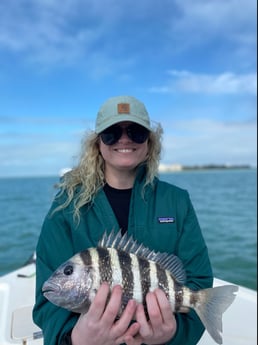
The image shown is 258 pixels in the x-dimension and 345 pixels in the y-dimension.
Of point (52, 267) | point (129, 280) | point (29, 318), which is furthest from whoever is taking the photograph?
point (29, 318)

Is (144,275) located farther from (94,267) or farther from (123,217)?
(123,217)

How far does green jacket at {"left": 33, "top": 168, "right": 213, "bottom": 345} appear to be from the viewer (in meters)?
1.86

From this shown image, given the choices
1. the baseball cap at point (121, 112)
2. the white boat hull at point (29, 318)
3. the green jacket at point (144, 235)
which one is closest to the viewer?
the green jacket at point (144, 235)

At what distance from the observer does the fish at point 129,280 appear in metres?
1.57

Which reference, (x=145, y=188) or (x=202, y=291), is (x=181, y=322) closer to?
(x=202, y=291)

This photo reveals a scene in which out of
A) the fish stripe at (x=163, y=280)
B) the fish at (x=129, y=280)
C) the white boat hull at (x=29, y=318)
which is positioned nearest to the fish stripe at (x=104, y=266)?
the fish at (x=129, y=280)

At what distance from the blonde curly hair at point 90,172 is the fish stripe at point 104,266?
0.38 metres

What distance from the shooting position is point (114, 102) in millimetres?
2082

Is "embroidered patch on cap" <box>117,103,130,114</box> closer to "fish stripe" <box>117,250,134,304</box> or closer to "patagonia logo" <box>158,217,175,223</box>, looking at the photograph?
"patagonia logo" <box>158,217,175,223</box>

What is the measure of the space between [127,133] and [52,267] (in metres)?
0.91

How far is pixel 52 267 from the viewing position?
1.88 meters

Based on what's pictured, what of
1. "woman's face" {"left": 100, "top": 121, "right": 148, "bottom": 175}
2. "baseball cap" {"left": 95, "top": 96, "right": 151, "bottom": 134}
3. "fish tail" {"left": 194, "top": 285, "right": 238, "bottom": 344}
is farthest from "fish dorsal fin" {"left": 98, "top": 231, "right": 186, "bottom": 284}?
"baseball cap" {"left": 95, "top": 96, "right": 151, "bottom": 134}

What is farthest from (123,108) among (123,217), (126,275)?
(126,275)

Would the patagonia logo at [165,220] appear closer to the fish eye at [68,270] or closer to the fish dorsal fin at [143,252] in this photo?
the fish dorsal fin at [143,252]
